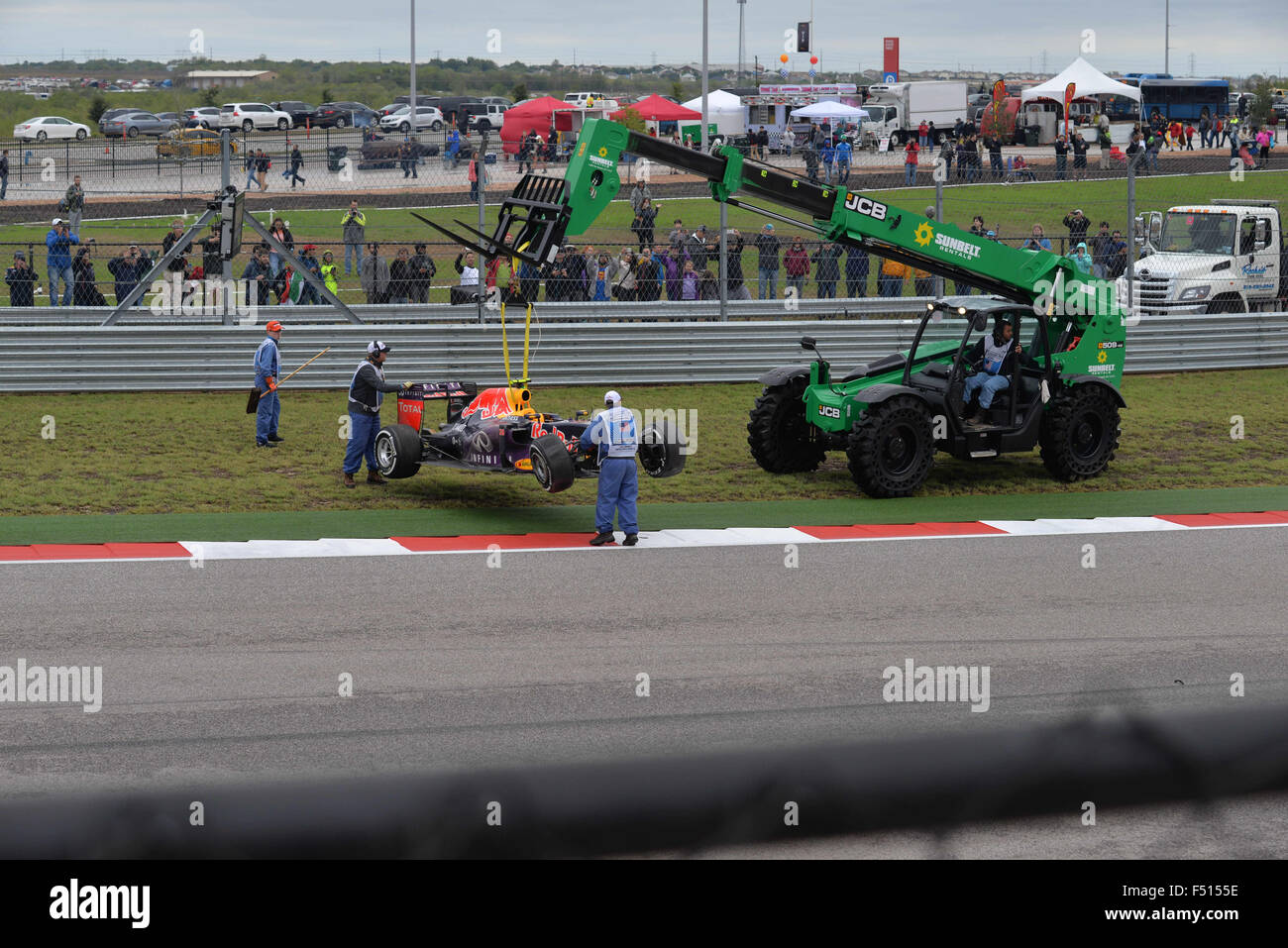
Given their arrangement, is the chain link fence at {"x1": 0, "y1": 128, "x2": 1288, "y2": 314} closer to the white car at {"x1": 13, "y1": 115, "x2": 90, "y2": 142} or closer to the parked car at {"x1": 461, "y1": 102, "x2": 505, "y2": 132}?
the white car at {"x1": 13, "y1": 115, "x2": 90, "y2": 142}

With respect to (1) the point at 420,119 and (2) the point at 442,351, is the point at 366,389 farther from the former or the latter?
(1) the point at 420,119

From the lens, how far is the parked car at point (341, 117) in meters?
58.2

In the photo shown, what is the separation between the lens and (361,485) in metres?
15.6

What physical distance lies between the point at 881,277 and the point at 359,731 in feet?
55.0

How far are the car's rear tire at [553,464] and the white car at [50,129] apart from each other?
140 feet

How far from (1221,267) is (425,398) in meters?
17.1

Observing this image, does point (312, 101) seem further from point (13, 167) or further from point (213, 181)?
point (213, 181)

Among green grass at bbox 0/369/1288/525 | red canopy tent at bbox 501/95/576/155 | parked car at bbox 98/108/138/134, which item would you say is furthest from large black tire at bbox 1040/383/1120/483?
parked car at bbox 98/108/138/134

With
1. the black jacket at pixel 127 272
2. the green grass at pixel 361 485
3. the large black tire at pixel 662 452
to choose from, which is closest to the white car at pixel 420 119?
the black jacket at pixel 127 272

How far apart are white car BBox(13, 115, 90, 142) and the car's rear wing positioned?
133 ft

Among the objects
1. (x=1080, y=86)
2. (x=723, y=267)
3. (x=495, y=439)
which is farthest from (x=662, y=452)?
(x=1080, y=86)

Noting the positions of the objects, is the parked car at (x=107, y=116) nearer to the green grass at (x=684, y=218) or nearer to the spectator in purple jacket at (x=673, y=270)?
the green grass at (x=684, y=218)

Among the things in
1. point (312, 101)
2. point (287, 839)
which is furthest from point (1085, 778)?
point (312, 101)

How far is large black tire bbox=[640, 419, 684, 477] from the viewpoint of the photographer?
14.3 meters
